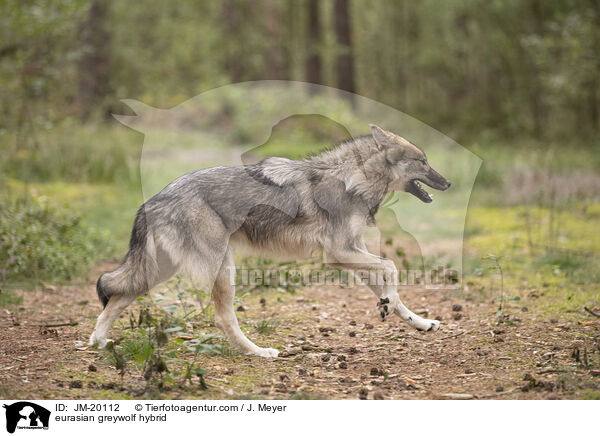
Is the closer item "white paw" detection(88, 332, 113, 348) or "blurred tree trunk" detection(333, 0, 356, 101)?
"white paw" detection(88, 332, 113, 348)

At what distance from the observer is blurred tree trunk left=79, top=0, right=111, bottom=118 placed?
56.7 feet

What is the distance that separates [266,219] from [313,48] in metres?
16.6

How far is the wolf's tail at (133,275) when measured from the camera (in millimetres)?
4523

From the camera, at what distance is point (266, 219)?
→ 16.3ft

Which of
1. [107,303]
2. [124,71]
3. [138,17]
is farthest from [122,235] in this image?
[138,17]

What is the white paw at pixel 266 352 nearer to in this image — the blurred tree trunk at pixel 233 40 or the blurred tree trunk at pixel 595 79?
the blurred tree trunk at pixel 595 79

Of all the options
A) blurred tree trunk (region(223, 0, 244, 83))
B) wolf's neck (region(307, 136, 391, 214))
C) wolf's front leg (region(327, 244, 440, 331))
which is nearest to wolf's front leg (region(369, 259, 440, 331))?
wolf's front leg (region(327, 244, 440, 331))

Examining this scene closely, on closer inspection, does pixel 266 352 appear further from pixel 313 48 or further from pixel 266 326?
pixel 313 48

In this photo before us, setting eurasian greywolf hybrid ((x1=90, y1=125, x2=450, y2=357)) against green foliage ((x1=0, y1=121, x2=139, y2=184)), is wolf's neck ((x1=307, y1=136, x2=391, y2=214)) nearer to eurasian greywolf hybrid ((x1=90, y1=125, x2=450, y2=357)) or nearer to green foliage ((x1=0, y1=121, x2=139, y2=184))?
eurasian greywolf hybrid ((x1=90, y1=125, x2=450, y2=357))

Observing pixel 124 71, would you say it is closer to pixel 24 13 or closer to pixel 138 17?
pixel 138 17

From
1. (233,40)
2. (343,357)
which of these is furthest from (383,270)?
(233,40)
